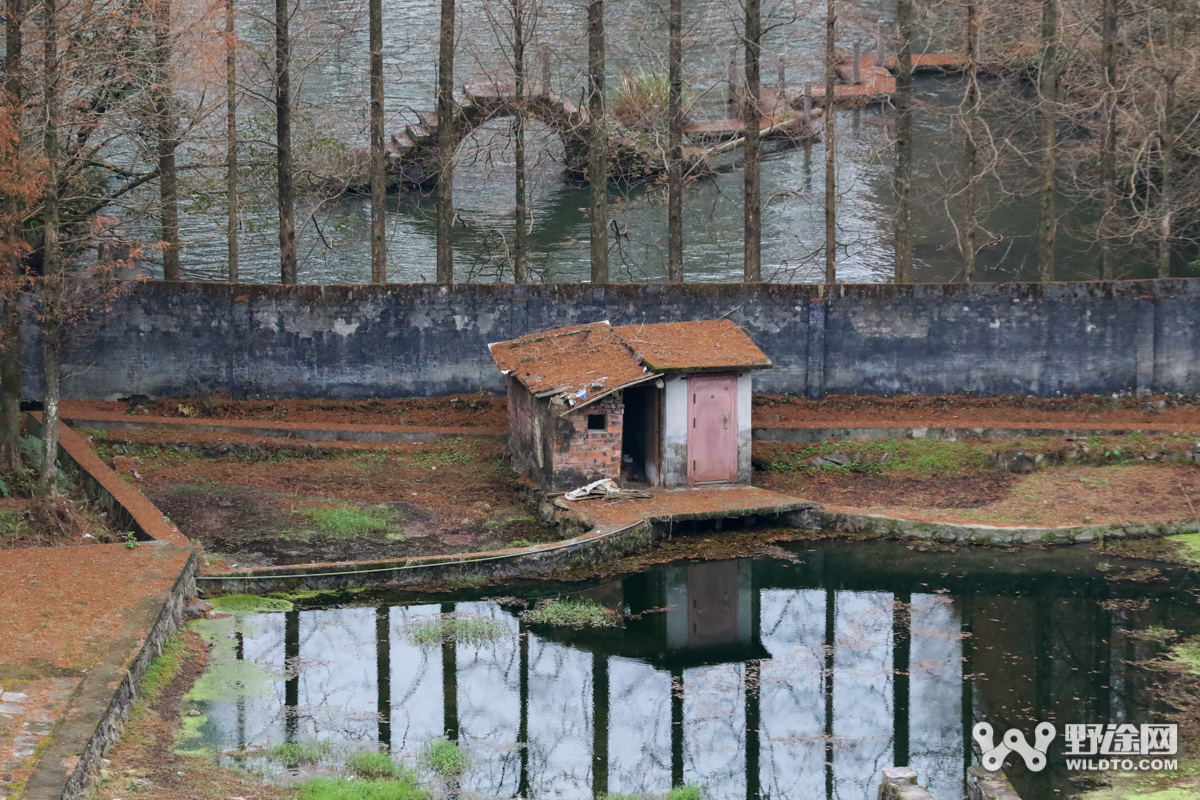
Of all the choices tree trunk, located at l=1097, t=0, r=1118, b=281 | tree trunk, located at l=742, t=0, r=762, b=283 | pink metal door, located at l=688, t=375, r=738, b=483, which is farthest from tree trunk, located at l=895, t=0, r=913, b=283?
pink metal door, located at l=688, t=375, r=738, b=483

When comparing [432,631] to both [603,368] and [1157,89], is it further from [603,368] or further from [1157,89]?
[1157,89]

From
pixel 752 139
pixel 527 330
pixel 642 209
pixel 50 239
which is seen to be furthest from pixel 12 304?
pixel 642 209

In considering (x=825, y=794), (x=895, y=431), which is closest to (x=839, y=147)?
(x=895, y=431)

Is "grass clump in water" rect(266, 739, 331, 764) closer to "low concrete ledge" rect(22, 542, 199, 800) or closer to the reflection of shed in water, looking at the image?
"low concrete ledge" rect(22, 542, 199, 800)

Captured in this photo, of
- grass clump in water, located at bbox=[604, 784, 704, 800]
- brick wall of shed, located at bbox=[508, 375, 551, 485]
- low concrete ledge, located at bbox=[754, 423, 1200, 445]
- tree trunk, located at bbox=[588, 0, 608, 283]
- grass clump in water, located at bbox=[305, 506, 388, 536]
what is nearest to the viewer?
grass clump in water, located at bbox=[604, 784, 704, 800]

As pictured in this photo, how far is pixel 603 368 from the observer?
57.6 feet

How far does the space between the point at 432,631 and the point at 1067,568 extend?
7709mm

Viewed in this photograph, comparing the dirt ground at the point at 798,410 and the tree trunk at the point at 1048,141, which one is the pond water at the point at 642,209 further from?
the dirt ground at the point at 798,410

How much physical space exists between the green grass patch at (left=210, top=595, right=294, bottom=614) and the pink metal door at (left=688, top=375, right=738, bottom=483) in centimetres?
629

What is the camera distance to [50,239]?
14.4 metres

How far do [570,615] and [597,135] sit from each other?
34.4ft

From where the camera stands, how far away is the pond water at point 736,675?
10.4m

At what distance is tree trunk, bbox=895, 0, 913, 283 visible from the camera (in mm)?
21531

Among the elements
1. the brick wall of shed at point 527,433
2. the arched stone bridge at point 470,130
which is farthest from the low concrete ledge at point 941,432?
the arched stone bridge at point 470,130
